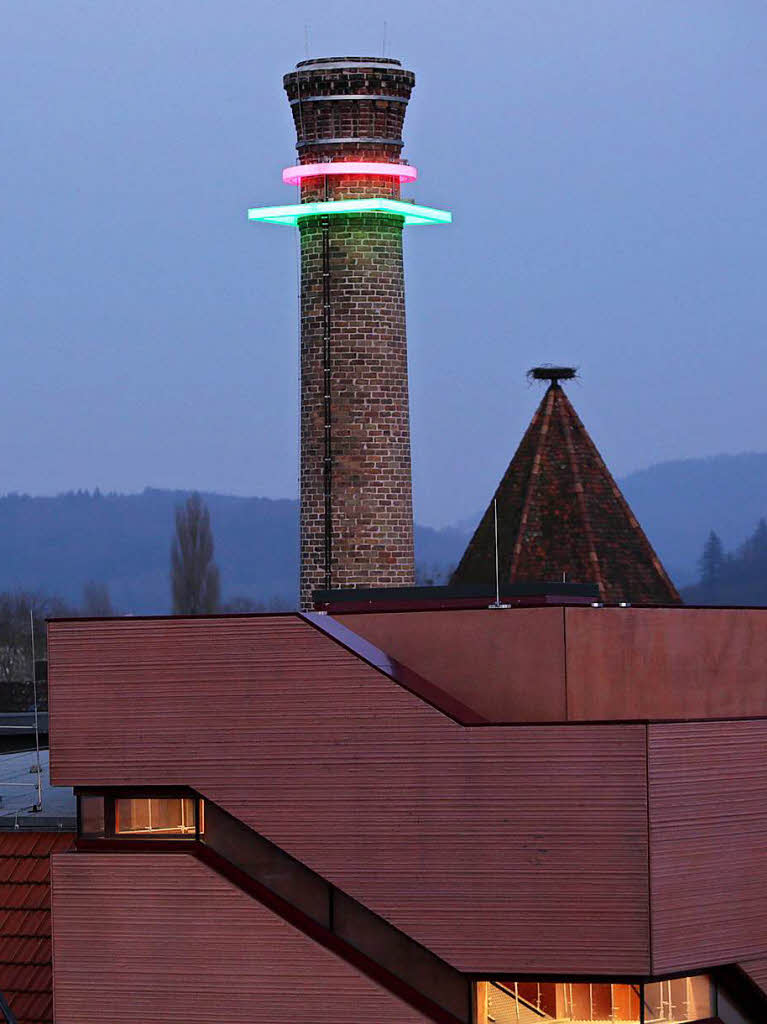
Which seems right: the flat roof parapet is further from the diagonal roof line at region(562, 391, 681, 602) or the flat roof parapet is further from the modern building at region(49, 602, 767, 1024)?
the diagonal roof line at region(562, 391, 681, 602)

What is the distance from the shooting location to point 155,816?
23984mm

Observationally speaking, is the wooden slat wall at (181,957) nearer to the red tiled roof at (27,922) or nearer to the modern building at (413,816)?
→ the modern building at (413,816)

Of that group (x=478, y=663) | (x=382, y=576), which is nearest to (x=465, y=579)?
(x=382, y=576)

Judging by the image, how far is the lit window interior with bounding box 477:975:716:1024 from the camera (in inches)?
875

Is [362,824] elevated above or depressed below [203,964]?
above

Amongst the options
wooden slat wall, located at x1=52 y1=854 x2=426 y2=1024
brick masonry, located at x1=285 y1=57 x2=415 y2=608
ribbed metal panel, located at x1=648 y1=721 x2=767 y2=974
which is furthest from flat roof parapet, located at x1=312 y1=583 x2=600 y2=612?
brick masonry, located at x1=285 y1=57 x2=415 y2=608

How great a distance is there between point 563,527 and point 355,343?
210 inches

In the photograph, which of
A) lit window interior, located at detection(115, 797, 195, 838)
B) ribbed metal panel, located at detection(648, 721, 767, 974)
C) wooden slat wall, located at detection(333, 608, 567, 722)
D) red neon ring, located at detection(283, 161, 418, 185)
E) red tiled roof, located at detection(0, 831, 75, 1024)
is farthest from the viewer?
red neon ring, located at detection(283, 161, 418, 185)

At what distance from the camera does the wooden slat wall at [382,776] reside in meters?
21.9

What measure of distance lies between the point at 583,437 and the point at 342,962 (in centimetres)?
1934

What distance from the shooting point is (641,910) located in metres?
21.7

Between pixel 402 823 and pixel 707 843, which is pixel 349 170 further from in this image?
pixel 707 843

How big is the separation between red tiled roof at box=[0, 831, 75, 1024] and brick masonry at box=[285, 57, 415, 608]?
11904 mm

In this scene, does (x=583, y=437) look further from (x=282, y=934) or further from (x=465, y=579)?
(x=282, y=934)
